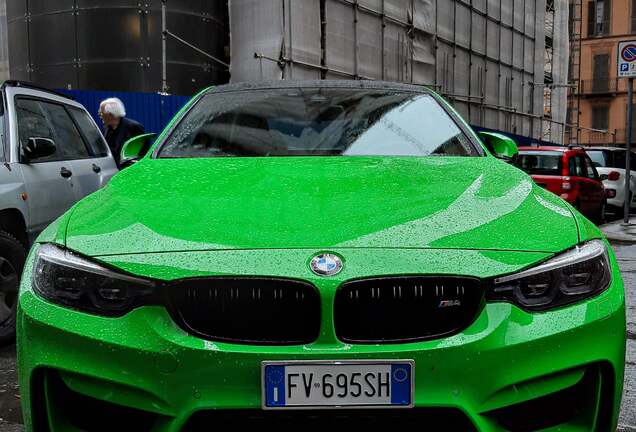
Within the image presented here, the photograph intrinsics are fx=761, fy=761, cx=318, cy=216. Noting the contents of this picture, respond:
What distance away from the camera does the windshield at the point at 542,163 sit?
36.8 feet

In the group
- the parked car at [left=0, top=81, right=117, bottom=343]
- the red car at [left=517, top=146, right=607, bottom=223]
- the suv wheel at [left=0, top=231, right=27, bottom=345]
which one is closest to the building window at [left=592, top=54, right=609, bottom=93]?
the red car at [left=517, top=146, right=607, bottom=223]

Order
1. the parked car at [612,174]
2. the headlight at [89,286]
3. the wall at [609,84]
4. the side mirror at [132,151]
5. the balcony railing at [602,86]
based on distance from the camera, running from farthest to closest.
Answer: the balcony railing at [602,86]
the wall at [609,84]
the parked car at [612,174]
the side mirror at [132,151]
the headlight at [89,286]

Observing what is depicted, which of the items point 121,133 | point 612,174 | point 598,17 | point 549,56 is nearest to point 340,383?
point 121,133

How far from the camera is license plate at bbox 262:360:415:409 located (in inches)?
74.7

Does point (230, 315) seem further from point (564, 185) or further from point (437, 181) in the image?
point (564, 185)

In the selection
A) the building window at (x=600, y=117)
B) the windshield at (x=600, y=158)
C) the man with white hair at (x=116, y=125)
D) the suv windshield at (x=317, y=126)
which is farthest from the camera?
the building window at (x=600, y=117)

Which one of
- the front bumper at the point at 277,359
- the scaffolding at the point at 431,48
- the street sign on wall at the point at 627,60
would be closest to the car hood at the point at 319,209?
the front bumper at the point at 277,359

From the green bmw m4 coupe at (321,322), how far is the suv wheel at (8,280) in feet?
7.52

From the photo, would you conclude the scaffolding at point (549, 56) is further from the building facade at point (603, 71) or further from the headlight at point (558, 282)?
the headlight at point (558, 282)

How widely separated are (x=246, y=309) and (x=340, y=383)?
1.02 ft

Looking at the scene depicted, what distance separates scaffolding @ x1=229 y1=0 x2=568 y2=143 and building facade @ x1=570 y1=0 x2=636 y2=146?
1727 centimetres

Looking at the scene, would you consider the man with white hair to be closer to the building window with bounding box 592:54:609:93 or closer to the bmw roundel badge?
the bmw roundel badge

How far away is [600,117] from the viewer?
163 ft

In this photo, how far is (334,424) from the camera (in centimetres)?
194
